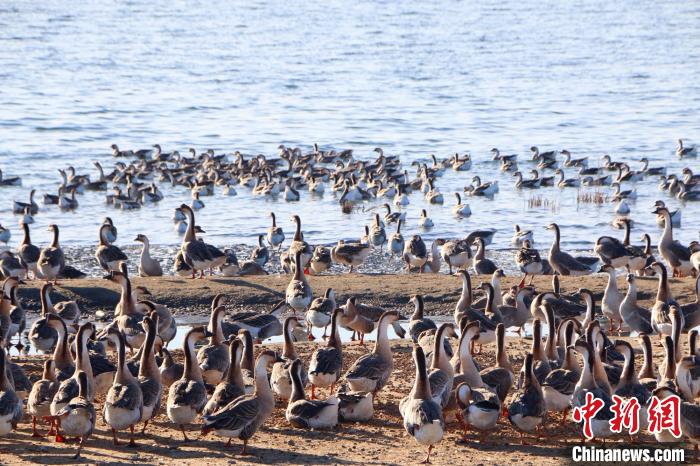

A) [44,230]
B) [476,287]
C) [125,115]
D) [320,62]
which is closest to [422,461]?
[476,287]

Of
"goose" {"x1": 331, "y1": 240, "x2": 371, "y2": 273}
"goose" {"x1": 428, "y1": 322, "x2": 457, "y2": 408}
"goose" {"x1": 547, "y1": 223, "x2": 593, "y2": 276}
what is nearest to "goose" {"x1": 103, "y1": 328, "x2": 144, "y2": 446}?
"goose" {"x1": 428, "y1": 322, "x2": 457, "y2": 408}

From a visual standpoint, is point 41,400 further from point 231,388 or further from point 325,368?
point 325,368

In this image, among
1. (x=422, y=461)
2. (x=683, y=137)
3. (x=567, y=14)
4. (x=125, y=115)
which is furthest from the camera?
(x=567, y=14)

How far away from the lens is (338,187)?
3703 centimetres

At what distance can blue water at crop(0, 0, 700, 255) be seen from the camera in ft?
113

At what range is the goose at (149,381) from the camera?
13.2 m

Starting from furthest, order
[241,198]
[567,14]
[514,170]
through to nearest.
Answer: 1. [567,14]
2. [514,170]
3. [241,198]

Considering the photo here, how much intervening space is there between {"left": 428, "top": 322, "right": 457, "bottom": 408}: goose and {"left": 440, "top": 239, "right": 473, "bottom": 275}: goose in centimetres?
965

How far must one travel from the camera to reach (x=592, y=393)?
13109mm

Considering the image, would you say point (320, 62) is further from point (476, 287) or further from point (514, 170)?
point (476, 287)

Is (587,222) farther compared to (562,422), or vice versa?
(587,222)

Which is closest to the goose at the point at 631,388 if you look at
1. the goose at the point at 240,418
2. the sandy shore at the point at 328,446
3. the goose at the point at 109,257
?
the sandy shore at the point at 328,446

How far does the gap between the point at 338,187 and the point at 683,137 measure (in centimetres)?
1857

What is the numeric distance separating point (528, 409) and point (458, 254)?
1165 centimetres
